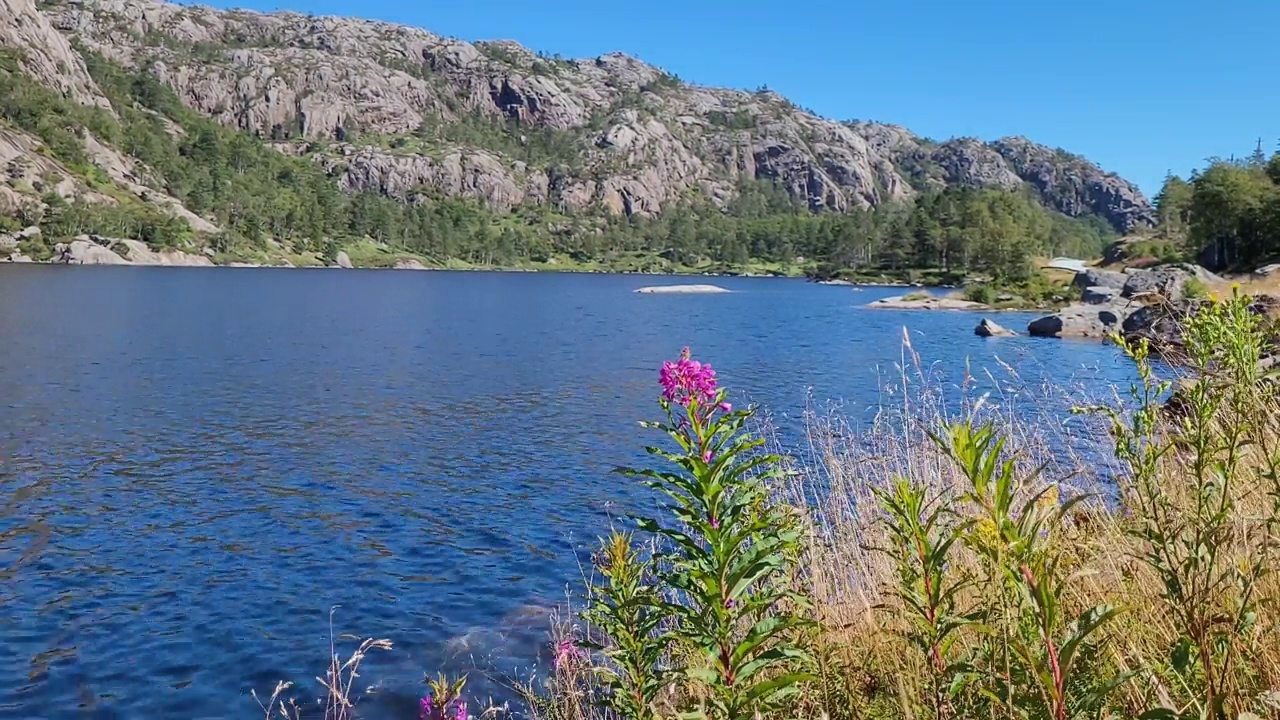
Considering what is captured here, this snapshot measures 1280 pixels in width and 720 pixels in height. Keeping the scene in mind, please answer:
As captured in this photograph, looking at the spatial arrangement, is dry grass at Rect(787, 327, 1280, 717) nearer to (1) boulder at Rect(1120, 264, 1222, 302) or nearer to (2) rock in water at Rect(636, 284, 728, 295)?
(1) boulder at Rect(1120, 264, 1222, 302)

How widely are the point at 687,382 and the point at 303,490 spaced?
63.8ft

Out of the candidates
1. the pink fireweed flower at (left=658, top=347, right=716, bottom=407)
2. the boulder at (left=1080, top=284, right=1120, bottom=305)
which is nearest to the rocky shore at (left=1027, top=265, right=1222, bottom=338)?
the boulder at (left=1080, top=284, right=1120, bottom=305)

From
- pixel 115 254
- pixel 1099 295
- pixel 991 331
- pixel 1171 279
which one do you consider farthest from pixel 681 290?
pixel 115 254

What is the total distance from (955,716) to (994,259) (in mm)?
150020

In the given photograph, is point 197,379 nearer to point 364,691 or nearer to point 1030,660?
Answer: point 364,691

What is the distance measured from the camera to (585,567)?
55.8ft

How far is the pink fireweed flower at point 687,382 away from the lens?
5340mm

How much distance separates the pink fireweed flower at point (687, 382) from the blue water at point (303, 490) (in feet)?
23.5

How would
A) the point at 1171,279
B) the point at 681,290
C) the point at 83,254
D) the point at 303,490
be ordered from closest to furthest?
the point at 303,490 → the point at 1171,279 → the point at 681,290 → the point at 83,254

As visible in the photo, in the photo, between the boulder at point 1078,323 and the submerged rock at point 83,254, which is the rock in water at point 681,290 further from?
the submerged rock at point 83,254

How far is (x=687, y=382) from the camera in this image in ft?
17.7

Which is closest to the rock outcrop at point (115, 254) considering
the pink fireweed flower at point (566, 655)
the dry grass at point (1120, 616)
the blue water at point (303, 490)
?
the blue water at point (303, 490)

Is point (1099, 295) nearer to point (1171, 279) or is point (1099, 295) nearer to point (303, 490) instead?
point (1171, 279)

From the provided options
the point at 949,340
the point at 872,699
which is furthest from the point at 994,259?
the point at 872,699
